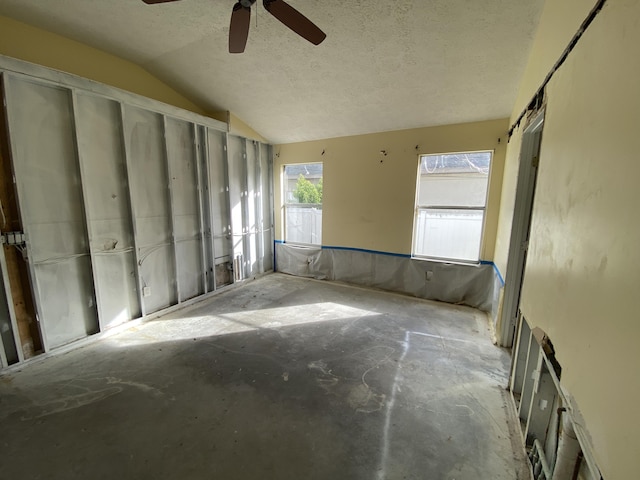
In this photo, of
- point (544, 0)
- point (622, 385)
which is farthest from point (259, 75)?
point (622, 385)

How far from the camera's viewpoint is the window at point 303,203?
5.20 m

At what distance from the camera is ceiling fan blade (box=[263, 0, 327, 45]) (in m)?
1.85

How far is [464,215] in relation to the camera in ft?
13.1

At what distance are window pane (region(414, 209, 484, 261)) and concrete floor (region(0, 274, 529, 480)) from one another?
45.6 inches

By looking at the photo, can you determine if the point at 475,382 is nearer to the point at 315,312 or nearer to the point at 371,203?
the point at 315,312

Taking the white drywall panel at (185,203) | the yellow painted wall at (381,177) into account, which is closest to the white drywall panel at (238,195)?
the white drywall panel at (185,203)

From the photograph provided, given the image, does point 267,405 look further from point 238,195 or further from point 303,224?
point 303,224

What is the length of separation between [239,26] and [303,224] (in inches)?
143

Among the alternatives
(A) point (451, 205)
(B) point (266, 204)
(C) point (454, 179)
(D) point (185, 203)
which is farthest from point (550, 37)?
(B) point (266, 204)

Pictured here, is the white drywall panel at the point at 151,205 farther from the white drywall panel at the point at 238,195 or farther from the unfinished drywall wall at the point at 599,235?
the unfinished drywall wall at the point at 599,235

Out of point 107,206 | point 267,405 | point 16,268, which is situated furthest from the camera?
point 107,206

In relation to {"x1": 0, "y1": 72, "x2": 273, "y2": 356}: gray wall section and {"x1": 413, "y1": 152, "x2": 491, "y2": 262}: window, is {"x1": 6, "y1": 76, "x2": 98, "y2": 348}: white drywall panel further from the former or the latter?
{"x1": 413, "y1": 152, "x2": 491, "y2": 262}: window

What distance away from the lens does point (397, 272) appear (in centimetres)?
453

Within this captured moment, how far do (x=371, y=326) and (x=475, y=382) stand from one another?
1.24 metres
